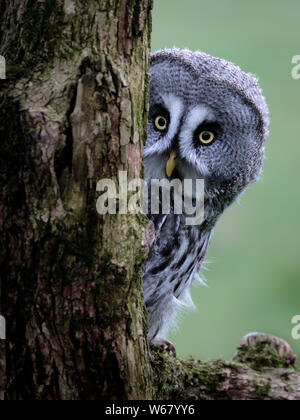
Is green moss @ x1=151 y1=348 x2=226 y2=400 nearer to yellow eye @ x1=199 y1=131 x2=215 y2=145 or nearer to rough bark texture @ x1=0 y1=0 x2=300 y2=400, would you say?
rough bark texture @ x1=0 y1=0 x2=300 y2=400

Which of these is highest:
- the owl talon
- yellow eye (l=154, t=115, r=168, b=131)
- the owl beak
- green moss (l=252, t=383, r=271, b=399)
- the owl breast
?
yellow eye (l=154, t=115, r=168, b=131)

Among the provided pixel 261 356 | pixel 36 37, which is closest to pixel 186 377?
pixel 261 356

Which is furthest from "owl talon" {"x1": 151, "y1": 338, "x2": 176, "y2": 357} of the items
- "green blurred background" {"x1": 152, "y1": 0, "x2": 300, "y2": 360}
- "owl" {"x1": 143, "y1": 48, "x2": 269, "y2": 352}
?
"green blurred background" {"x1": 152, "y1": 0, "x2": 300, "y2": 360}

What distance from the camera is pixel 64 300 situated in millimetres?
1371

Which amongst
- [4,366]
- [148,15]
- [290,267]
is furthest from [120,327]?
[290,267]

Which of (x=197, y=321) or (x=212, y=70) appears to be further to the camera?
(x=197, y=321)

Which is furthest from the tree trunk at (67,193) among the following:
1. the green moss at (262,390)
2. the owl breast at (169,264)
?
the owl breast at (169,264)

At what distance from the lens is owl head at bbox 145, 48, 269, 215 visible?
214 centimetres

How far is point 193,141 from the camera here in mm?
2186

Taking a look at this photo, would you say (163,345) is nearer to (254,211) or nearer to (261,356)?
(261,356)

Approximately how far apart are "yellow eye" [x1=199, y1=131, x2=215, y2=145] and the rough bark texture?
2.53 ft

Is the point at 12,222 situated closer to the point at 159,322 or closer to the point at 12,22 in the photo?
the point at 12,22

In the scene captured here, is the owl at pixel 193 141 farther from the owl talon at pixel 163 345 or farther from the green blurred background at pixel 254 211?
the green blurred background at pixel 254 211

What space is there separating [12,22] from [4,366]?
79cm
